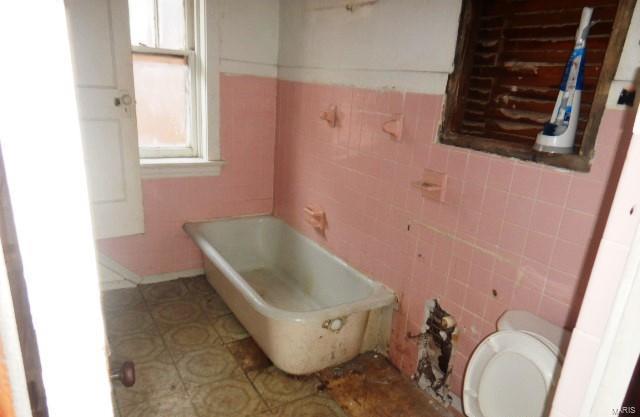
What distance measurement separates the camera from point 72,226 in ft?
1.38

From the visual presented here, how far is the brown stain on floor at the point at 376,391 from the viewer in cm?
197

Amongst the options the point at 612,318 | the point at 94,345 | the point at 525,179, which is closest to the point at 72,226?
the point at 94,345

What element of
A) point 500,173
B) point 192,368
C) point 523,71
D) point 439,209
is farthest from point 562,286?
point 192,368

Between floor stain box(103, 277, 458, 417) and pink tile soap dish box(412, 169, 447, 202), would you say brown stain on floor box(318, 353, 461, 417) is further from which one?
pink tile soap dish box(412, 169, 447, 202)

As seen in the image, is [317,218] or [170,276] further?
[170,276]

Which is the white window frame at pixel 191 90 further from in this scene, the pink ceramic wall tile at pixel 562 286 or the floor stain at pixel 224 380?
the pink ceramic wall tile at pixel 562 286

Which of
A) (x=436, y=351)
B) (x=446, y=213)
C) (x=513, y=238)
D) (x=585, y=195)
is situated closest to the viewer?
(x=585, y=195)

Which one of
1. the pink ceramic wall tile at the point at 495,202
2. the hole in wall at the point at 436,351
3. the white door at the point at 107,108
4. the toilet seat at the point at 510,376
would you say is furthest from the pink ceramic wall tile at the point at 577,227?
the white door at the point at 107,108

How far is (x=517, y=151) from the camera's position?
1578mm

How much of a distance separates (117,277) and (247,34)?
6.41ft

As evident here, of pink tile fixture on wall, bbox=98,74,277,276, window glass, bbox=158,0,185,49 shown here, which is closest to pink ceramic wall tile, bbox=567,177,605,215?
pink tile fixture on wall, bbox=98,74,277,276

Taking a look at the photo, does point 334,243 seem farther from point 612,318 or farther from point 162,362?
point 612,318

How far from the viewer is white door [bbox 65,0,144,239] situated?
233 centimetres

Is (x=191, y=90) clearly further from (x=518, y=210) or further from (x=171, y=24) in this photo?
(x=518, y=210)
